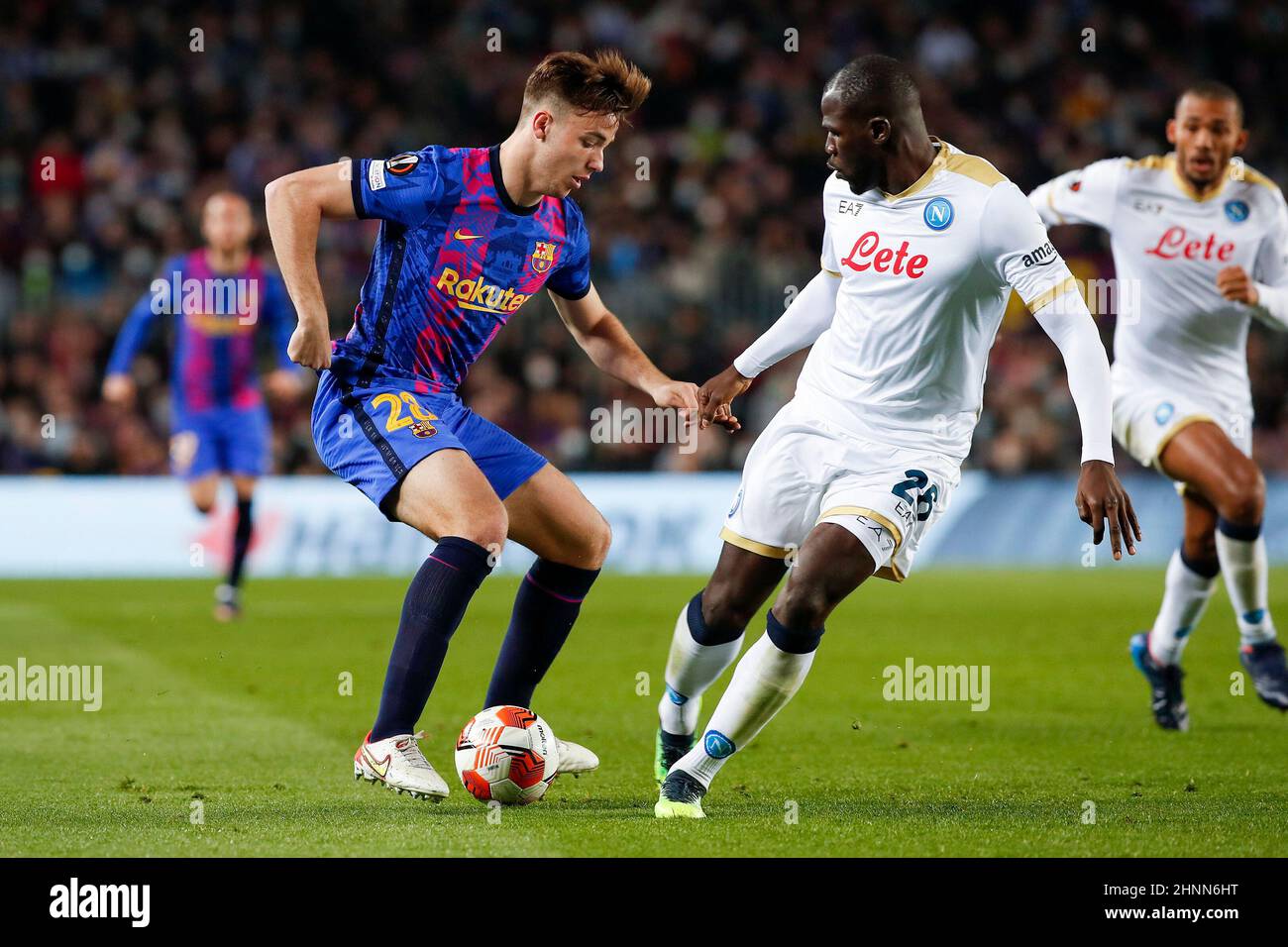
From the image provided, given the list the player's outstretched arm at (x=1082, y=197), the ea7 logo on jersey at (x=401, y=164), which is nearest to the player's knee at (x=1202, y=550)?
the player's outstretched arm at (x=1082, y=197)

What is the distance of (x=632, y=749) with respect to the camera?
21.7ft

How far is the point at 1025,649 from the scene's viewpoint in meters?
10.1

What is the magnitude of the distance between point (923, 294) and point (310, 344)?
6.30 feet

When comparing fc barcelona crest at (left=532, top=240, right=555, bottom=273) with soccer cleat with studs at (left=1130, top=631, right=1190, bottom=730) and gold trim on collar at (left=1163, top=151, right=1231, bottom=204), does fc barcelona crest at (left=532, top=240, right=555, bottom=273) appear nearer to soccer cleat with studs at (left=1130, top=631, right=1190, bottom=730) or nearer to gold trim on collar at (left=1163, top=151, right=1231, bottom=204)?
gold trim on collar at (left=1163, top=151, right=1231, bottom=204)

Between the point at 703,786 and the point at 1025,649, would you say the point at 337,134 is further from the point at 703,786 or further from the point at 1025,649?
the point at 703,786

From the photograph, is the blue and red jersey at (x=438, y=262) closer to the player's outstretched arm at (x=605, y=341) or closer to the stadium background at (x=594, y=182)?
the player's outstretched arm at (x=605, y=341)

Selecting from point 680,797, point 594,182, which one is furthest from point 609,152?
point 680,797

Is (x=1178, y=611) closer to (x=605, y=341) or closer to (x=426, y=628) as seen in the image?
(x=605, y=341)

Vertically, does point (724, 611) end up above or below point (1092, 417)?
below

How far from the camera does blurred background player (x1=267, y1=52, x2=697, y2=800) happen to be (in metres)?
5.26

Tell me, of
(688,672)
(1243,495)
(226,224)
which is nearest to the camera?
(688,672)

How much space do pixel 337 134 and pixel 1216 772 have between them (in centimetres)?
1536

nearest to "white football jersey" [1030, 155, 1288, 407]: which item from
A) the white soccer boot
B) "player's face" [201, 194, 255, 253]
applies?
the white soccer boot

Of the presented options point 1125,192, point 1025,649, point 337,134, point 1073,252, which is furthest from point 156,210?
point 1125,192
